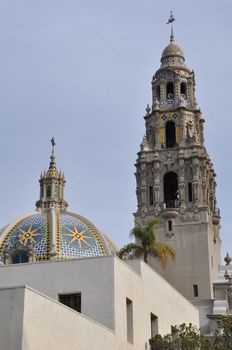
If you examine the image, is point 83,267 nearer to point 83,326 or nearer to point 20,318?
point 83,326

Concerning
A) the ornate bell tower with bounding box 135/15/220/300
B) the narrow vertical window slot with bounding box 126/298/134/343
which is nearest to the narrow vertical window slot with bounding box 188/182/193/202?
the ornate bell tower with bounding box 135/15/220/300

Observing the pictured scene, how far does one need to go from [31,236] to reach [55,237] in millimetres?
1603

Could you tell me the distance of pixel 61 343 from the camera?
939 inches

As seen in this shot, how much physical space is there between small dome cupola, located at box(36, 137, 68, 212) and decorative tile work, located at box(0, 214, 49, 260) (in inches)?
331

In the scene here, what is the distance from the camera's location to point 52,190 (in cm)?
5731

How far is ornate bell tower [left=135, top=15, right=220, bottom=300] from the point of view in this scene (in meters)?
49.2

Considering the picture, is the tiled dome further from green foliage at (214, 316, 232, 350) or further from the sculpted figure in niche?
green foliage at (214, 316, 232, 350)

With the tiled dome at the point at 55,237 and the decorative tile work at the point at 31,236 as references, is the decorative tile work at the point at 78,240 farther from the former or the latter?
the decorative tile work at the point at 31,236

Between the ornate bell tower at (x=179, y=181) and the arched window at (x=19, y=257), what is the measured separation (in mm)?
9500

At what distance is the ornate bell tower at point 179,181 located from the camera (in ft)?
161

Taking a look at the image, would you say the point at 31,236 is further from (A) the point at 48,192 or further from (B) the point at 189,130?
(B) the point at 189,130

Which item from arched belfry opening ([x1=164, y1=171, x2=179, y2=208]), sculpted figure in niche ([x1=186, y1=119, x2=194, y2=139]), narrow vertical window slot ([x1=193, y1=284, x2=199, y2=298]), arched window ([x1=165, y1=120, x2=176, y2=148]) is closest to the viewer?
narrow vertical window slot ([x1=193, y1=284, x2=199, y2=298])

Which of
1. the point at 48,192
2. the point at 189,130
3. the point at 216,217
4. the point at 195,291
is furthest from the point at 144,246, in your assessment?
the point at 48,192

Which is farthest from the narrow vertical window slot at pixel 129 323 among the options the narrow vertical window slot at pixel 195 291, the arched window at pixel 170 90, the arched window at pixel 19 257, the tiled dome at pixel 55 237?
the arched window at pixel 170 90
